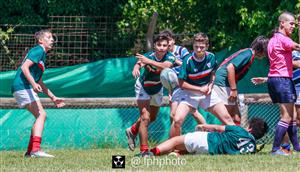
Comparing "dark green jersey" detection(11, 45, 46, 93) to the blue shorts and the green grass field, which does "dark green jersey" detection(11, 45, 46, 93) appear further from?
the blue shorts

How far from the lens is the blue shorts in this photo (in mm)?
11289

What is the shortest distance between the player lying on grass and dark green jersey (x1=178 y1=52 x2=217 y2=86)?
928mm

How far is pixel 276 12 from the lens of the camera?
49.6 ft

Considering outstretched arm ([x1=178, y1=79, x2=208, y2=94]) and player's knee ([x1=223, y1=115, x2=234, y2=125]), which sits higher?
outstretched arm ([x1=178, y1=79, x2=208, y2=94])

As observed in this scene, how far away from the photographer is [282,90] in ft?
37.0

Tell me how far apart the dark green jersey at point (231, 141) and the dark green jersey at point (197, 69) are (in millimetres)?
1104

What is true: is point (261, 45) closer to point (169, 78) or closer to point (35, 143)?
point (169, 78)

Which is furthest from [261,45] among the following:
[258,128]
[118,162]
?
[118,162]

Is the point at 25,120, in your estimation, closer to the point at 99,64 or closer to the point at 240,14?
the point at 99,64

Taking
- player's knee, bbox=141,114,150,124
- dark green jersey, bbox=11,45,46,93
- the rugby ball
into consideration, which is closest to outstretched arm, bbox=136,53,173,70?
the rugby ball

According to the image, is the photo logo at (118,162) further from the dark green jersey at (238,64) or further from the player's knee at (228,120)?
the dark green jersey at (238,64)

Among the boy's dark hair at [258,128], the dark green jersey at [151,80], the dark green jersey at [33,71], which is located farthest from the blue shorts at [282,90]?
the dark green jersey at [33,71]

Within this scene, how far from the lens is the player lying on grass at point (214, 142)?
35.2 feet

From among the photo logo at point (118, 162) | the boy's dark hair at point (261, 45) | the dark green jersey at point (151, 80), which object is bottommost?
the photo logo at point (118, 162)
